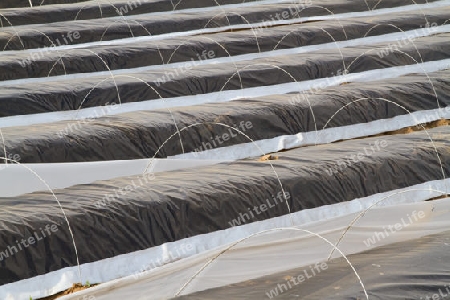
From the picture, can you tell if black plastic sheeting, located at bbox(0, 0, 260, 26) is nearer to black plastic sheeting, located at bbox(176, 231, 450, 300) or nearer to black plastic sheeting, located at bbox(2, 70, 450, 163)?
black plastic sheeting, located at bbox(2, 70, 450, 163)

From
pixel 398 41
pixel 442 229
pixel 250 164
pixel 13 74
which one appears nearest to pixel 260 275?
pixel 442 229

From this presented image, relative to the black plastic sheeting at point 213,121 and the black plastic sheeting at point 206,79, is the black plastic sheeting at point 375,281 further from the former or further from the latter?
the black plastic sheeting at point 206,79

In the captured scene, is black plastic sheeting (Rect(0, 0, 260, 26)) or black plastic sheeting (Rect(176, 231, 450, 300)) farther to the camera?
black plastic sheeting (Rect(0, 0, 260, 26))

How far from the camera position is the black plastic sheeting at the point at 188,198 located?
6.56m

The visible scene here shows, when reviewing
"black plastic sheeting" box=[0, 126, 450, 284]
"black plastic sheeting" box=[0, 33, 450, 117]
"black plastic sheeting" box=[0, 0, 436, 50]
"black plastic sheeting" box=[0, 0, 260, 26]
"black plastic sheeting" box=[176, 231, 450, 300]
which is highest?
"black plastic sheeting" box=[0, 0, 260, 26]

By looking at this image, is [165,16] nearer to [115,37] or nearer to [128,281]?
[115,37]

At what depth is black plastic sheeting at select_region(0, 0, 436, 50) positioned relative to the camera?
15094 millimetres

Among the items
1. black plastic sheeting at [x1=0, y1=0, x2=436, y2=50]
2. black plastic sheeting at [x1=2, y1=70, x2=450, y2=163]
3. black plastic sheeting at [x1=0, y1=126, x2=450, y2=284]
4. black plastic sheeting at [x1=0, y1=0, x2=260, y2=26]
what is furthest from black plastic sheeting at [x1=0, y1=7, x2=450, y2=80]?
black plastic sheeting at [x1=0, y1=126, x2=450, y2=284]

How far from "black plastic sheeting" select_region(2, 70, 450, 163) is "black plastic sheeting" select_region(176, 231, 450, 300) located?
180 inches

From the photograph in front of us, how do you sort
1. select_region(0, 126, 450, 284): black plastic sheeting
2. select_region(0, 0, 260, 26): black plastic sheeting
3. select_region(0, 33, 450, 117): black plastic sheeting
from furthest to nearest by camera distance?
select_region(0, 0, 260, 26): black plastic sheeting < select_region(0, 33, 450, 117): black plastic sheeting < select_region(0, 126, 450, 284): black plastic sheeting

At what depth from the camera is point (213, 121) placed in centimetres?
1013

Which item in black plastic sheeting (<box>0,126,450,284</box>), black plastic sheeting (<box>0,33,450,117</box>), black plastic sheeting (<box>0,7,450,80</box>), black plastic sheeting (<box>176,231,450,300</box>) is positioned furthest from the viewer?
black plastic sheeting (<box>0,7,450,80</box>)

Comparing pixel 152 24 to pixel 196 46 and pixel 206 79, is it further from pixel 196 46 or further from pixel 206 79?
pixel 206 79

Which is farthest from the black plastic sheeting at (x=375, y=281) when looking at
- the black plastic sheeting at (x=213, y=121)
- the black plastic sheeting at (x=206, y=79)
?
the black plastic sheeting at (x=206, y=79)
